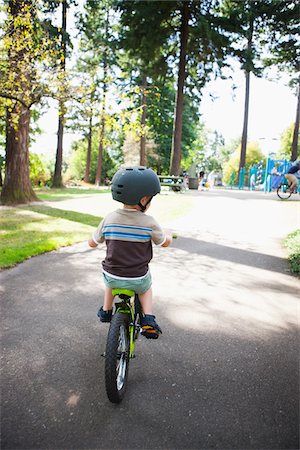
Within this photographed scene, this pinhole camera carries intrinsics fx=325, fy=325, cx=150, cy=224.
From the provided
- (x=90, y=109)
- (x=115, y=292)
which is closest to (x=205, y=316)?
(x=115, y=292)

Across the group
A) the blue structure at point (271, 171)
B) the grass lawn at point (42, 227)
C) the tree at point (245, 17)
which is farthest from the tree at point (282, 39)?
the grass lawn at point (42, 227)

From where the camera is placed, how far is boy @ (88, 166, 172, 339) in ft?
8.58

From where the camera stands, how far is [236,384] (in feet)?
9.21

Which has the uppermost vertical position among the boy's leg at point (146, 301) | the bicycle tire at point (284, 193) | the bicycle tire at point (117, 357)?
the bicycle tire at point (284, 193)

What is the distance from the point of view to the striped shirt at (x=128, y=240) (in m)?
2.67

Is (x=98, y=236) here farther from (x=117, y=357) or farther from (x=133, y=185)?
(x=117, y=357)

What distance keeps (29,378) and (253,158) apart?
5785cm

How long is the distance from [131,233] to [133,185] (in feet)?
1.28

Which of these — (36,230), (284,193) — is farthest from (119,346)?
(284,193)

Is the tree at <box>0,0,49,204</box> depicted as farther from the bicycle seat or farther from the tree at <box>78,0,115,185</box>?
the bicycle seat

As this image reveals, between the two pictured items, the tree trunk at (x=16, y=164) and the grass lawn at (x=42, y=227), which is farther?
the tree trunk at (x=16, y=164)

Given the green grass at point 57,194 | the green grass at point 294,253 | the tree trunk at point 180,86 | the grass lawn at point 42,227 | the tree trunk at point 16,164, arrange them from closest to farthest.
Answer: the green grass at point 294,253, the grass lawn at point 42,227, the tree trunk at point 16,164, the green grass at point 57,194, the tree trunk at point 180,86

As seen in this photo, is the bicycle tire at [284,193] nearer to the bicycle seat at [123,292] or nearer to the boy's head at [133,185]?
the boy's head at [133,185]

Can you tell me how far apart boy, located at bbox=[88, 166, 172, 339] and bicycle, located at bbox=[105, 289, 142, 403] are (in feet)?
0.44
